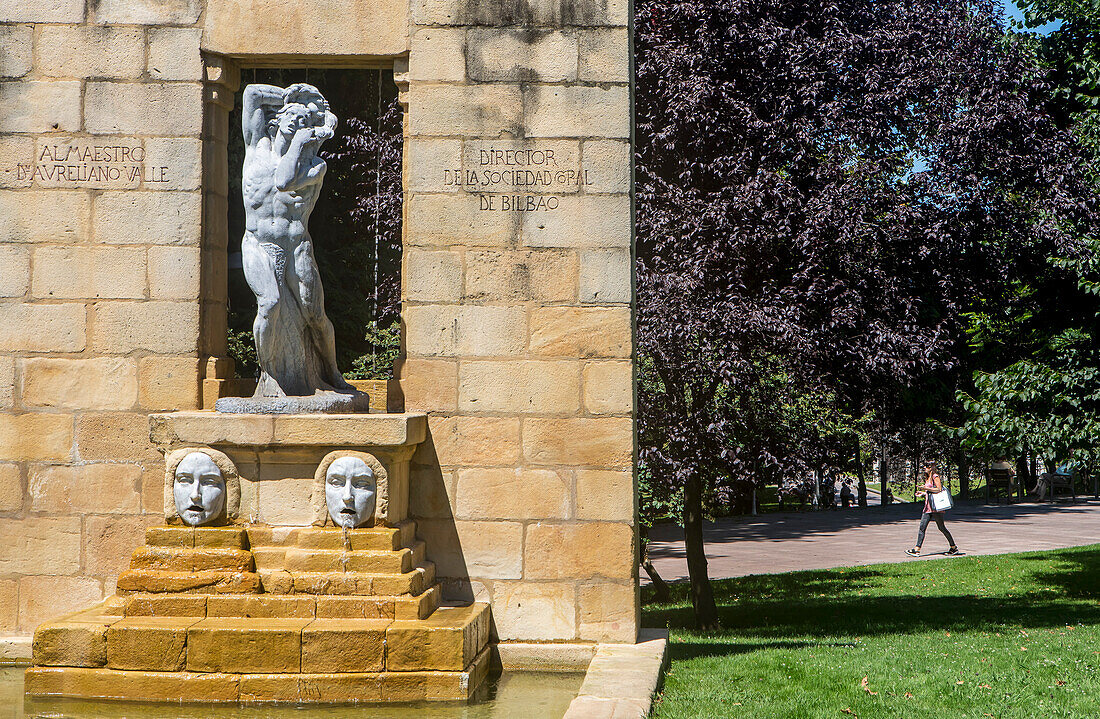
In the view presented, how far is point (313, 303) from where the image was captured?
624 centimetres

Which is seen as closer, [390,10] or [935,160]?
[390,10]

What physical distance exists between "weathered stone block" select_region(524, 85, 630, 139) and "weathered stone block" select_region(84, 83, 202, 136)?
2.16 m

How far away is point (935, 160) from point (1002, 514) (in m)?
16.6

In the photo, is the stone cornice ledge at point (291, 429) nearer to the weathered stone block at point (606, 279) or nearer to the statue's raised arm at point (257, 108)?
the weathered stone block at point (606, 279)

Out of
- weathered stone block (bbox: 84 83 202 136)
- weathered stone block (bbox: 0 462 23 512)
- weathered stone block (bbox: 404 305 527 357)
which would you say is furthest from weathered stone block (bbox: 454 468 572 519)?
weathered stone block (bbox: 84 83 202 136)

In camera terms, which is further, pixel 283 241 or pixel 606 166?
pixel 606 166

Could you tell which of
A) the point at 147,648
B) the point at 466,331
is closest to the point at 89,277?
the point at 466,331

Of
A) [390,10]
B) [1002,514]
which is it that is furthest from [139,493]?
[1002,514]

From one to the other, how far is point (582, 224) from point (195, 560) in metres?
3.04

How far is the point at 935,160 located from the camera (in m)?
11.1

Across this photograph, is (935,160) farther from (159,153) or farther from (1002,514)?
(1002,514)

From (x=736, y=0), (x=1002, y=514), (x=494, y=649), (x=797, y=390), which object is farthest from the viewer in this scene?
(x=1002, y=514)

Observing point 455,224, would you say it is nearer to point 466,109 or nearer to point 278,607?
point 466,109

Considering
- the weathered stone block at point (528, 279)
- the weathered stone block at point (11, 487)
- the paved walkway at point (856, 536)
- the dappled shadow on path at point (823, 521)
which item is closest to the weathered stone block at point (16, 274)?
the weathered stone block at point (11, 487)
